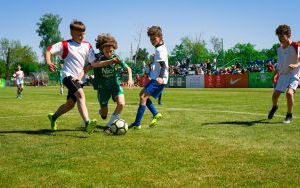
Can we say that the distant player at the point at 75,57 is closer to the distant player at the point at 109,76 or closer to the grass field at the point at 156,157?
the distant player at the point at 109,76

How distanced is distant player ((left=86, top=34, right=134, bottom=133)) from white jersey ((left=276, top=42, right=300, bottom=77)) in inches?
145

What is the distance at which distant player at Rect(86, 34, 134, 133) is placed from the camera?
26.6ft

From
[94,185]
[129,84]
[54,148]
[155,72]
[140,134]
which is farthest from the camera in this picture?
[155,72]

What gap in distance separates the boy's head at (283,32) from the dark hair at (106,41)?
3548mm

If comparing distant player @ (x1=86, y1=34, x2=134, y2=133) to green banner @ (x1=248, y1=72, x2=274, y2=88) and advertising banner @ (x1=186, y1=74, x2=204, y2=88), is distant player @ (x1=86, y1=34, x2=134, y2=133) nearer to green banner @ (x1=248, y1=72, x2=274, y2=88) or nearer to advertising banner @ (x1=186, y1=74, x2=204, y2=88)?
green banner @ (x1=248, y1=72, x2=274, y2=88)

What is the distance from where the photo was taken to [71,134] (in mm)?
7562

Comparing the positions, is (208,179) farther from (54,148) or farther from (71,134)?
(71,134)

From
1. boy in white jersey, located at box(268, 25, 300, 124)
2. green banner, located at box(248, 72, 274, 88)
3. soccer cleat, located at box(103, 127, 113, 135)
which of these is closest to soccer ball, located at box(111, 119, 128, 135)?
soccer cleat, located at box(103, 127, 113, 135)

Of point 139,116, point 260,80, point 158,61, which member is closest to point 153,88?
point 158,61

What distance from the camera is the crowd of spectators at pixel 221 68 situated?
4262cm

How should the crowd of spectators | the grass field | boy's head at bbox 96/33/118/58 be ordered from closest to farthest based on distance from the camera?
the grass field → boy's head at bbox 96/33/118/58 → the crowd of spectators

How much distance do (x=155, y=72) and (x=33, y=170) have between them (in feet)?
15.3

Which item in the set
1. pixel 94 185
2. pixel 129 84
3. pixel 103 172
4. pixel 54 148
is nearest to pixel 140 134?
pixel 129 84

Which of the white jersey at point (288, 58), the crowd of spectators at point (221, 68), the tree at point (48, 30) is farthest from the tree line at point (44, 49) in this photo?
the white jersey at point (288, 58)
